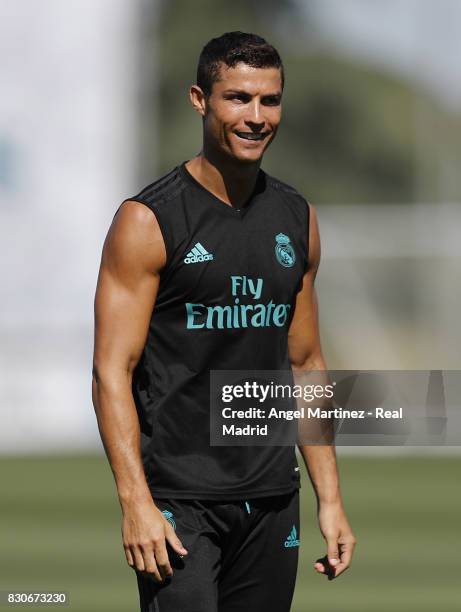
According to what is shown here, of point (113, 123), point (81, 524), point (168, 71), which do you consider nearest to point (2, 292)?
point (113, 123)

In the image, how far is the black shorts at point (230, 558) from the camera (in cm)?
557

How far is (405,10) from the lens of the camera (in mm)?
27906

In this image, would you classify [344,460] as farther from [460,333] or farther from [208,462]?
[208,462]

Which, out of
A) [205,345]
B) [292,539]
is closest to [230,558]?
[292,539]

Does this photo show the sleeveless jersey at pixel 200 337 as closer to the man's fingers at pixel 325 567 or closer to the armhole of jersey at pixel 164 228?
the armhole of jersey at pixel 164 228

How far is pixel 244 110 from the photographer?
221 inches

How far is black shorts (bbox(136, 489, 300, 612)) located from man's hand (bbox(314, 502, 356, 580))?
111 mm

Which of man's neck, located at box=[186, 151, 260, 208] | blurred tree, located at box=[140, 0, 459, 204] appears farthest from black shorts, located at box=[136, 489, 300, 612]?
→ blurred tree, located at box=[140, 0, 459, 204]

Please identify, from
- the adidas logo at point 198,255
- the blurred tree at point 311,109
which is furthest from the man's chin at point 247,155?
the blurred tree at point 311,109

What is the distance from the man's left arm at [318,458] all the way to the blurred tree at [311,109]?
42.1 metres

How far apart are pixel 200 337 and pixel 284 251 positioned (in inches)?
19.2

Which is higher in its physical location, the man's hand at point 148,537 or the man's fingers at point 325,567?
the man's hand at point 148,537

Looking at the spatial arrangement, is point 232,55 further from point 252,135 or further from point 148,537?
point 148,537

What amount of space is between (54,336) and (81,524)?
7.18 m
